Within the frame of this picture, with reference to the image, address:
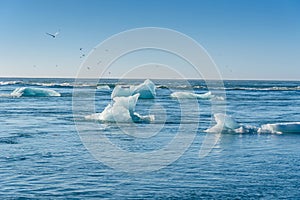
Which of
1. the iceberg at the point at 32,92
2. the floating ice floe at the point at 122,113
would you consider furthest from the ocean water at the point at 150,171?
the iceberg at the point at 32,92

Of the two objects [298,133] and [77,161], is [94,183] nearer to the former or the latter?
[77,161]

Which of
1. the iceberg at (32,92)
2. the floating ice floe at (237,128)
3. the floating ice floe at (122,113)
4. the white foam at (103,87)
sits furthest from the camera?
the white foam at (103,87)

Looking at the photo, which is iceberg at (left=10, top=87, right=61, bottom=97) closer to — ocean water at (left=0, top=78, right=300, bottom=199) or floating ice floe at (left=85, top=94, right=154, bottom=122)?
floating ice floe at (left=85, top=94, right=154, bottom=122)

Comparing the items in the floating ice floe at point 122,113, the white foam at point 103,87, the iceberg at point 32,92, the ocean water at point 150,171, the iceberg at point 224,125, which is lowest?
the ocean water at point 150,171

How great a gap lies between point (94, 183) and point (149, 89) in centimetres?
3339

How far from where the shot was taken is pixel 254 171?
1102 cm

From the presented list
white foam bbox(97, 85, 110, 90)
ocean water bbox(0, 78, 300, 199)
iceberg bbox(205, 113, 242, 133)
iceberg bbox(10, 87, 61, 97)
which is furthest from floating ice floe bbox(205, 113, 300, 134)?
white foam bbox(97, 85, 110, 90)

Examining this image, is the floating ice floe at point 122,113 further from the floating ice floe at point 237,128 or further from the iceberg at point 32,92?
the iceberg at point 32,92

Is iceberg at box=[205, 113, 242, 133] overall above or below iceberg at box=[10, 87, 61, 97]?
below

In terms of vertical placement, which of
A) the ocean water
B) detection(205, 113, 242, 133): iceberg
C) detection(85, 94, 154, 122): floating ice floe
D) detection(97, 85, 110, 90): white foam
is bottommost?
the ocean water

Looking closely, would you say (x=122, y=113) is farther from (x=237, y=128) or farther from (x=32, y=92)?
(x=32, y=92)

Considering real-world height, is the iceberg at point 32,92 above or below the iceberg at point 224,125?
above

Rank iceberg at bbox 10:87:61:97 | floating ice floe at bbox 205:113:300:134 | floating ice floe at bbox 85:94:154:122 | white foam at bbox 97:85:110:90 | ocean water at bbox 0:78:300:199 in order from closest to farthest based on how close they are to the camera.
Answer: ocean water at bbox 0:78:300:199
floating ice floe at bbox 205:113:300:134
floating ice floe at bbox 85:94:154:122
iceberg at bbox 10:87:61:97
white foam at bbox 97:85:110:90

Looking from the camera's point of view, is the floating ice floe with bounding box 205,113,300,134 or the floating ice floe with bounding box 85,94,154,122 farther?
the floating ice floe with bounding box 85,94,154,122
